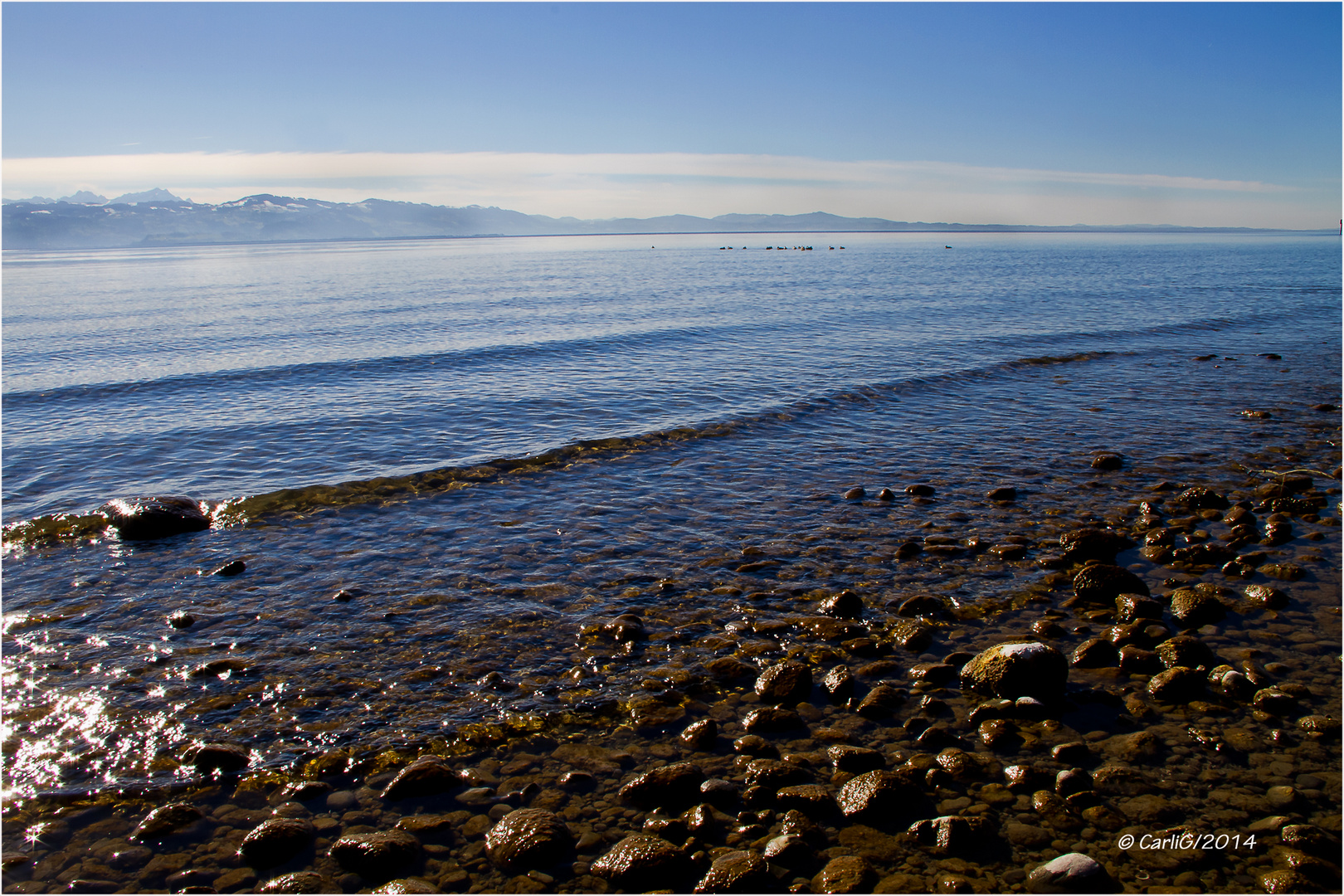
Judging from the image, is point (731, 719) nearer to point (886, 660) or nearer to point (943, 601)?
point (886, 660)

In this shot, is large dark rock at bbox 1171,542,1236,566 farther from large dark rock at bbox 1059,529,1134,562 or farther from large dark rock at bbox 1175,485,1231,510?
large dark rock at bbox 1175,485,1231,510

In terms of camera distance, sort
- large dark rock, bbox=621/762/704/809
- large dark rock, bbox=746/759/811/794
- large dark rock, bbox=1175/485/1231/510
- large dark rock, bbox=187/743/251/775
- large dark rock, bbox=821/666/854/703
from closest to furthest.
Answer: large dark rock, bbox=621/762/704/809 → large dark rock, bbox=746/759/811/794 → large dark rock, bbox=187/743/251/775 → large dark rock, bbox=821/666/854/703 → large dark rock, bbox=1175/485/1231/510

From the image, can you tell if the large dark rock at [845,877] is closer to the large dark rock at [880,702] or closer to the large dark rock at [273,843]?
the large dark rock at [880,702]

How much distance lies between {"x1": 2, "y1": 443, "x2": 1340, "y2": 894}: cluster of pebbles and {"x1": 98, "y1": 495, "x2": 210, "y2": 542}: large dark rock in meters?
8.33

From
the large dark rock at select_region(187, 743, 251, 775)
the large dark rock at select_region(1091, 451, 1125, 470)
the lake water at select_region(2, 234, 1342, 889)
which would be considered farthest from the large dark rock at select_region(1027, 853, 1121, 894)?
the large dark rock at select_region(1091, 451, 1125, 470)

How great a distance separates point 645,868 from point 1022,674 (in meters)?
4.99

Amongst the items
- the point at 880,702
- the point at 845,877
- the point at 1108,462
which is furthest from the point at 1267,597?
the point at 845,877

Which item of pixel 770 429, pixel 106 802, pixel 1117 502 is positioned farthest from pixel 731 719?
pixel 770 429

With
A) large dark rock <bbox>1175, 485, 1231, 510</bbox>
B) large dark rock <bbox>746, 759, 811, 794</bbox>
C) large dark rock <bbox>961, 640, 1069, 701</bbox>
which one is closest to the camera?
large dark rock <bbox>746, 759, 811, 794</bbox>

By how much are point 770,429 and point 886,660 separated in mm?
13034

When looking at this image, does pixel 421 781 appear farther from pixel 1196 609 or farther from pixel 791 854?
pixel 1196 609

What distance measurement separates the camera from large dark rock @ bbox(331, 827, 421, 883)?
630 centimetres

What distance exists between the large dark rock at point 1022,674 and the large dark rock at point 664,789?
3.78 metres

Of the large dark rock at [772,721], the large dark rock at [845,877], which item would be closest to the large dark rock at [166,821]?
the large dark rock at [772,721]
